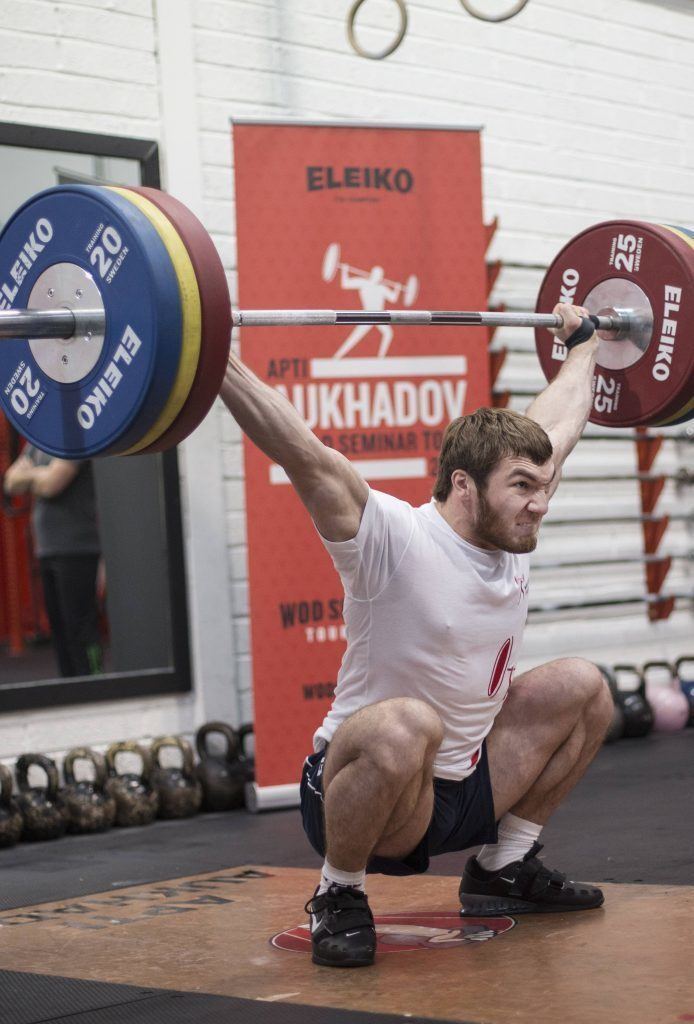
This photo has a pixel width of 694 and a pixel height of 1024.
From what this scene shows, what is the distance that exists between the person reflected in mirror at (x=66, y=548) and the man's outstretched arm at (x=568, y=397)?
1911 mm

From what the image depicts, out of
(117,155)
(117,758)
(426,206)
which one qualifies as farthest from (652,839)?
(117,155)

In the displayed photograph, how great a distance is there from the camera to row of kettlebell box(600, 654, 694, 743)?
17.4ft

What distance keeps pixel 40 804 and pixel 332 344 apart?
157cm

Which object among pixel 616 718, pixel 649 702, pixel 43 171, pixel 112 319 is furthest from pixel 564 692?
pixel 649 702

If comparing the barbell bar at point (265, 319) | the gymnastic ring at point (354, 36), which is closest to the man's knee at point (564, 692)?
the barbell bar at point (265, 319)

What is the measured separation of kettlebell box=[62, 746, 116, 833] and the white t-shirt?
176cm

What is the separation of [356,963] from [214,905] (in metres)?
0.71

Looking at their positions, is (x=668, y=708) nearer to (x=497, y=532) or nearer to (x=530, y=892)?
(x=530, y=892)

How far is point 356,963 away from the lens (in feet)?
8.00

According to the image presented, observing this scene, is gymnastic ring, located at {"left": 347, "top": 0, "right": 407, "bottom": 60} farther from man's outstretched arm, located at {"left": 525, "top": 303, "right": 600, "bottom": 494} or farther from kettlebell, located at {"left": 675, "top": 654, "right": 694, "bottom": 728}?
kettlebell, located at {"left": 675, "top": 654, "right": 694, "bottom": 728}

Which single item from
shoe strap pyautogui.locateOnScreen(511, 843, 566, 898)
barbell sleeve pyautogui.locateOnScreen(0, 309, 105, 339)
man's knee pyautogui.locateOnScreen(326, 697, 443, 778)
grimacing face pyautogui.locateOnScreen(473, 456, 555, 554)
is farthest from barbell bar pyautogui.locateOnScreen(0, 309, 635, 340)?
shoe strap pyautogui.locateOnScreen(511, 843, 566, 898)

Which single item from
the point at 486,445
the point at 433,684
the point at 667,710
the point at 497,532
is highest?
the point at 486,445

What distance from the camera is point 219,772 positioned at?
14.7 feet

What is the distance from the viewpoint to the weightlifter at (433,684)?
241 cm
